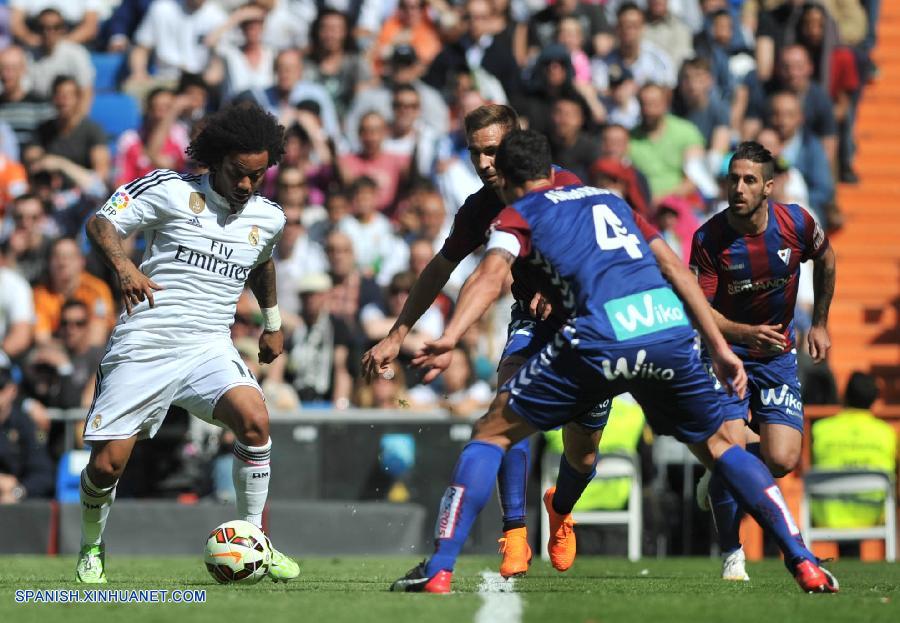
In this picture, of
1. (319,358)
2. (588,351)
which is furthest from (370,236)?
(588,351)

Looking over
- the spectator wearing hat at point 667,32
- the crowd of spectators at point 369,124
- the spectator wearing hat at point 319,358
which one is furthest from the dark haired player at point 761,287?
the spectator wearing hat at point 667,32

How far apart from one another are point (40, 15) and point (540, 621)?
14.4 meters

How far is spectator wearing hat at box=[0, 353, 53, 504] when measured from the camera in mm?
13938

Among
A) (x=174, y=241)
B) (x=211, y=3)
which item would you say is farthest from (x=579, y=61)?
(x=174, y=241)

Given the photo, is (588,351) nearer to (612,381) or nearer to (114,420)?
(612,381)

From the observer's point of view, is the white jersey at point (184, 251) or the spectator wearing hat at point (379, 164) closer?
the white jersey at point (184, 251)

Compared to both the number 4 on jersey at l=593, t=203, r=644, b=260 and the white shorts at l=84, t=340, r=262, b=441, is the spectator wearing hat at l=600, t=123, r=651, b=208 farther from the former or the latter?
the number 4 on jersey at l=593, t=203, r=644, b=260

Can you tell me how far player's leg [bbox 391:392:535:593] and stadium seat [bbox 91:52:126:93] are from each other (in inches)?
536

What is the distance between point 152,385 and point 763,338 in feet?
11.6

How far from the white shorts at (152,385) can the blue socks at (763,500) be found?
290 centimetres

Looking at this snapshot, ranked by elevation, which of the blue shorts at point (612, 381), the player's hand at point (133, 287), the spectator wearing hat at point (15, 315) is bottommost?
the blue shorts at point (612, 381)

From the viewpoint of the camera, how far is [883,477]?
13164 millimetres

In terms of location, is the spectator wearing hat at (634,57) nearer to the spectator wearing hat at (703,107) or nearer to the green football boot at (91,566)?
the spectator wearing hat at (703,107)

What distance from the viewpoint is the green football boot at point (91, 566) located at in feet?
30.2
